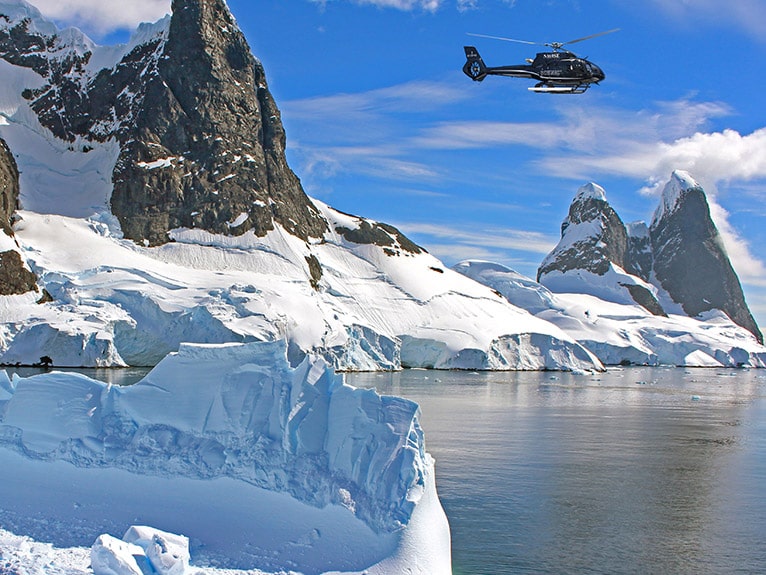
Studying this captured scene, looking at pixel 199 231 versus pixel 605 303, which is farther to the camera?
pixel 605 303

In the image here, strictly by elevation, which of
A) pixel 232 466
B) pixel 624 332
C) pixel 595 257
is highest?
pixel 595 257

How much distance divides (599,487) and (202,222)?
76793mm

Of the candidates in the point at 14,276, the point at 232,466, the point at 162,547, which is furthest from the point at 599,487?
the point at 14,276

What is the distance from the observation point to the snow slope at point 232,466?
44.1 feet

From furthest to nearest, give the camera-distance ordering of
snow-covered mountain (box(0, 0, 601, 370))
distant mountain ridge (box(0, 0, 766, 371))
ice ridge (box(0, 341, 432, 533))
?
snow-covered mountain (box(0, 0, 601, 370)) → distant mountain ridge (box(0, 0, 766, 371)) → ice ridge (box(0, 341, 432, 533))

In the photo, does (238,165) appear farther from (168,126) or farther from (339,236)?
(339,236)

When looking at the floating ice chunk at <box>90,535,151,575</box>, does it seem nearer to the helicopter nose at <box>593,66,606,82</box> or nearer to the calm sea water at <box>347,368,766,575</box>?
the calm sea water at <box>347,368,766,575</box>

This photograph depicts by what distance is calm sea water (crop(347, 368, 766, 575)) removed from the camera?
16.2 metres

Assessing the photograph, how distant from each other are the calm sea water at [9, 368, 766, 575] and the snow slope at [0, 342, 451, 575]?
2.22 m

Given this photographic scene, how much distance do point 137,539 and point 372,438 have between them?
13.7 feet

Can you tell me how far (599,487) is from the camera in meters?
22.6

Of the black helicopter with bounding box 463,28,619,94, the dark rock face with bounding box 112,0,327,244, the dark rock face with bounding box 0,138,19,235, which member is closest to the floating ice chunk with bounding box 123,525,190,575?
the black helicopter with bounding box 463,28,619,94

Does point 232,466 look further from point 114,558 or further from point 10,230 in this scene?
point 10,230

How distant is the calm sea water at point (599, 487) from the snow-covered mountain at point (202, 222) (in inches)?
1323
